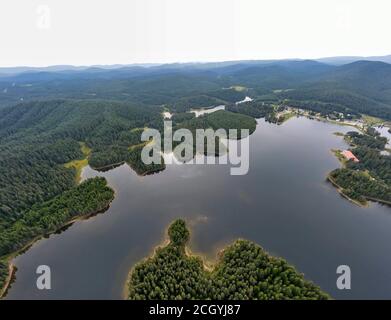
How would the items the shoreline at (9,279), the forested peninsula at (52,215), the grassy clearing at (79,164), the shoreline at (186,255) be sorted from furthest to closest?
the grassy clearing at (79,164)
the forested peninsula at (52,215)
the shoreline at (9,279)
the shoreline at (186,255)

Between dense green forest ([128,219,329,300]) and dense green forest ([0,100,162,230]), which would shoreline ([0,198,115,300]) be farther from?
dense green forest ([128,219,329,300])

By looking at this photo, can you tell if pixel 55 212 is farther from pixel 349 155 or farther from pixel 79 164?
pixel 349 155

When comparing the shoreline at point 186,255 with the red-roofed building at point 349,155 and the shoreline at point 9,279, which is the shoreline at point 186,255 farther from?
the red-roofed building at point 349,155

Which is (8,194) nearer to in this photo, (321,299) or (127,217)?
(127,217)

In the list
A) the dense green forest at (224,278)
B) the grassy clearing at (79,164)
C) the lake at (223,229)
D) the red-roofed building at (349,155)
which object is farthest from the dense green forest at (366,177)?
the grassy clearing at (79,164)

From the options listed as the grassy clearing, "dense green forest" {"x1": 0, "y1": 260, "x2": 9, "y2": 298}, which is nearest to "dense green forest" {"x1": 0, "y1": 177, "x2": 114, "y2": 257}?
"dense green forest" {"x1": 0, "y1": 260, "x2": 9, "y2": 298}

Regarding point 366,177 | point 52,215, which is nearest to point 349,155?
point 366,177
